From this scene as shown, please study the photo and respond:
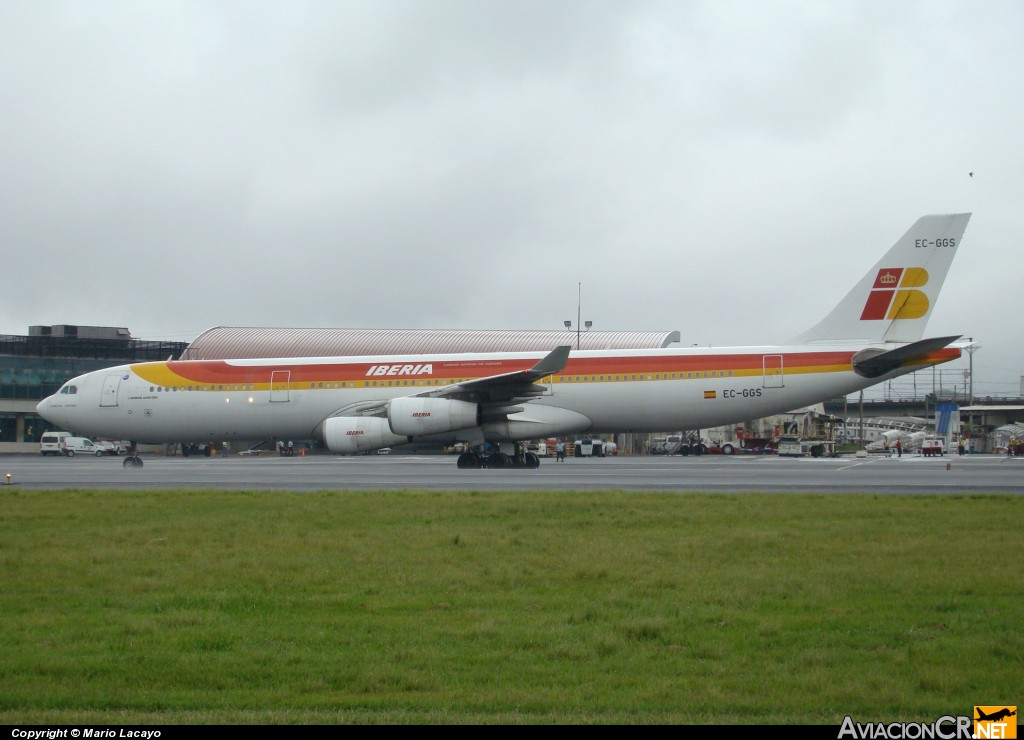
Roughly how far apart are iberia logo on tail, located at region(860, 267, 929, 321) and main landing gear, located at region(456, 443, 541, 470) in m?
11.4

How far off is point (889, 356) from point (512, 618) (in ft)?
75.3

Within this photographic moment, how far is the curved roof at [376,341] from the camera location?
2415 inches

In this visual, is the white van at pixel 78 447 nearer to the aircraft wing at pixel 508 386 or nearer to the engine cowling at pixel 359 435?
the engine cowling at pixel 359 435

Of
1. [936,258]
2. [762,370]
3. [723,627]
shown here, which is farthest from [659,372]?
[723,627]

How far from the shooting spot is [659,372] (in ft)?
A: 95.3

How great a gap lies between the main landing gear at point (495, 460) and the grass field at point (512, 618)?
15.5m

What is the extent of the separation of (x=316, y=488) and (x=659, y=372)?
516 inches

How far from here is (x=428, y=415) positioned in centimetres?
2741

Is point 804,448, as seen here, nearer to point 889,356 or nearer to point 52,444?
point 889,356

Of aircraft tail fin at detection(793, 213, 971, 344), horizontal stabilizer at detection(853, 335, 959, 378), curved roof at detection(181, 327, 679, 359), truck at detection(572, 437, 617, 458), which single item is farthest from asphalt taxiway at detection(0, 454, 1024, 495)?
curved roof at detection(181, 327, 679, 359)

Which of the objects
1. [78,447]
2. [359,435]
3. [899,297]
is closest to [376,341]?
[78,447]

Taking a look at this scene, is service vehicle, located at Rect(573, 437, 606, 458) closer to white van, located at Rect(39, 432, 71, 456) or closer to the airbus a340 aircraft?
the airbus a340 aircraft

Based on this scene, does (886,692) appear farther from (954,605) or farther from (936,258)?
(936,258)

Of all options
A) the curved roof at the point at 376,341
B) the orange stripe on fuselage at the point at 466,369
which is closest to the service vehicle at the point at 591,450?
the curved roof at the point at 376,341
